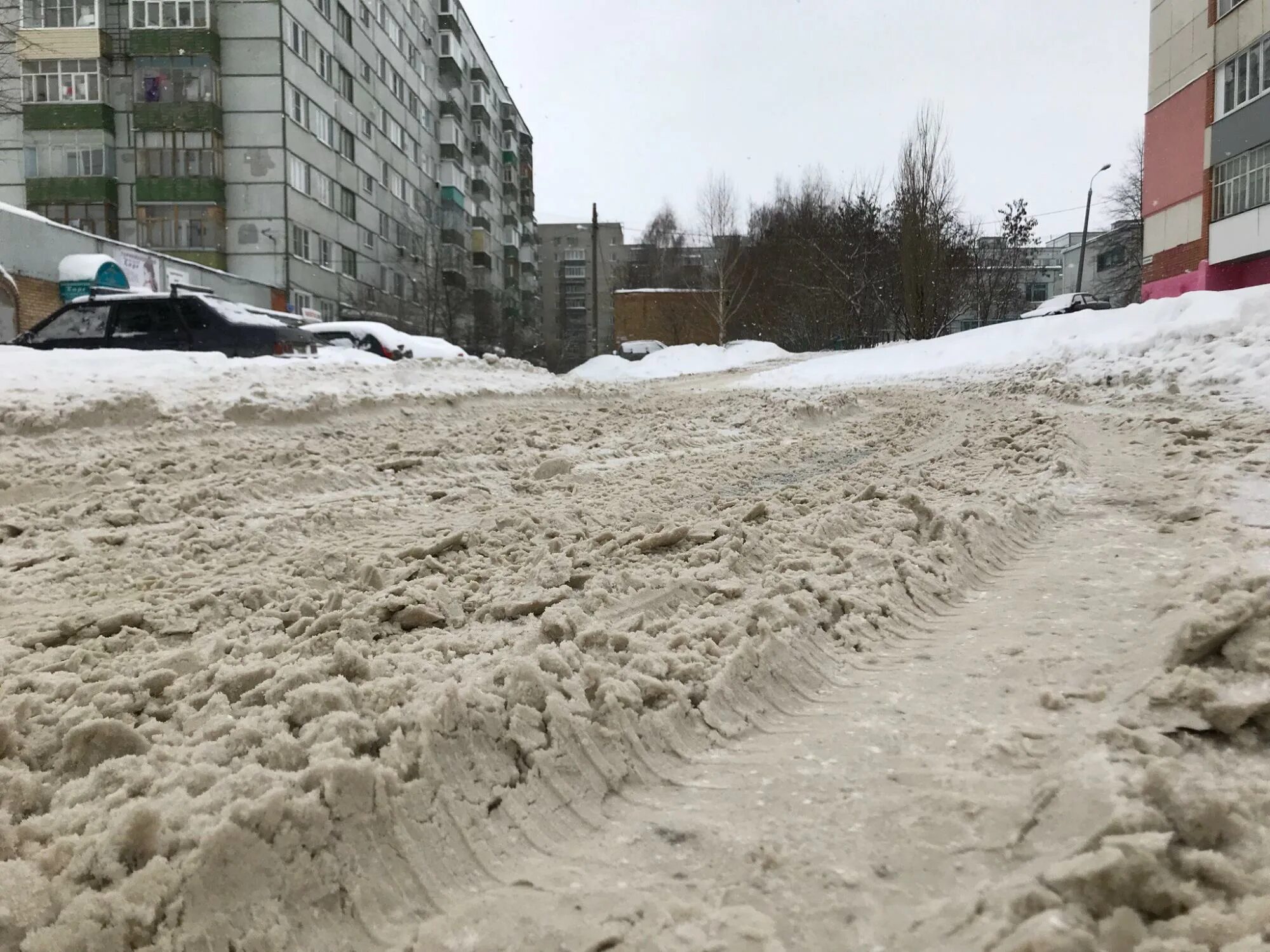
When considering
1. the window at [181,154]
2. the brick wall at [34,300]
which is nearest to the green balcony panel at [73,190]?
the window at [181,154]

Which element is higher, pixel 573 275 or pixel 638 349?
pixel 573 275

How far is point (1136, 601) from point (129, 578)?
392cm

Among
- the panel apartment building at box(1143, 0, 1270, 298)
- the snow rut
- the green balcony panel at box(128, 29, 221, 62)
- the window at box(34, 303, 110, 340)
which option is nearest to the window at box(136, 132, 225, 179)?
the green balcony panel at box(128, 29, 221, 62)

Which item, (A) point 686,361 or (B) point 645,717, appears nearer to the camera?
(B) point 645,717

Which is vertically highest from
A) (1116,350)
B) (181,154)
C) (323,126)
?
(323,126)

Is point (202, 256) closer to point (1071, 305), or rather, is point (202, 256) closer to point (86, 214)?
point (86, 214)

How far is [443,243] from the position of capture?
52.1 metres

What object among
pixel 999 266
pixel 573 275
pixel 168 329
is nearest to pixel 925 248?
pixel 999 266

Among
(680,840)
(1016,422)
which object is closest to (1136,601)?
(680,840)

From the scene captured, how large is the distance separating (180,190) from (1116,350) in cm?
3574

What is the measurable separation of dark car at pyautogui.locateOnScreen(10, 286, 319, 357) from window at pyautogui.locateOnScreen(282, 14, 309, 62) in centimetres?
2972

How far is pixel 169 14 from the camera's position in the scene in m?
33.5

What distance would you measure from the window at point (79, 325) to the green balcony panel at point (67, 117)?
3042 centimetres

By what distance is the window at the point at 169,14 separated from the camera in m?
33.3
